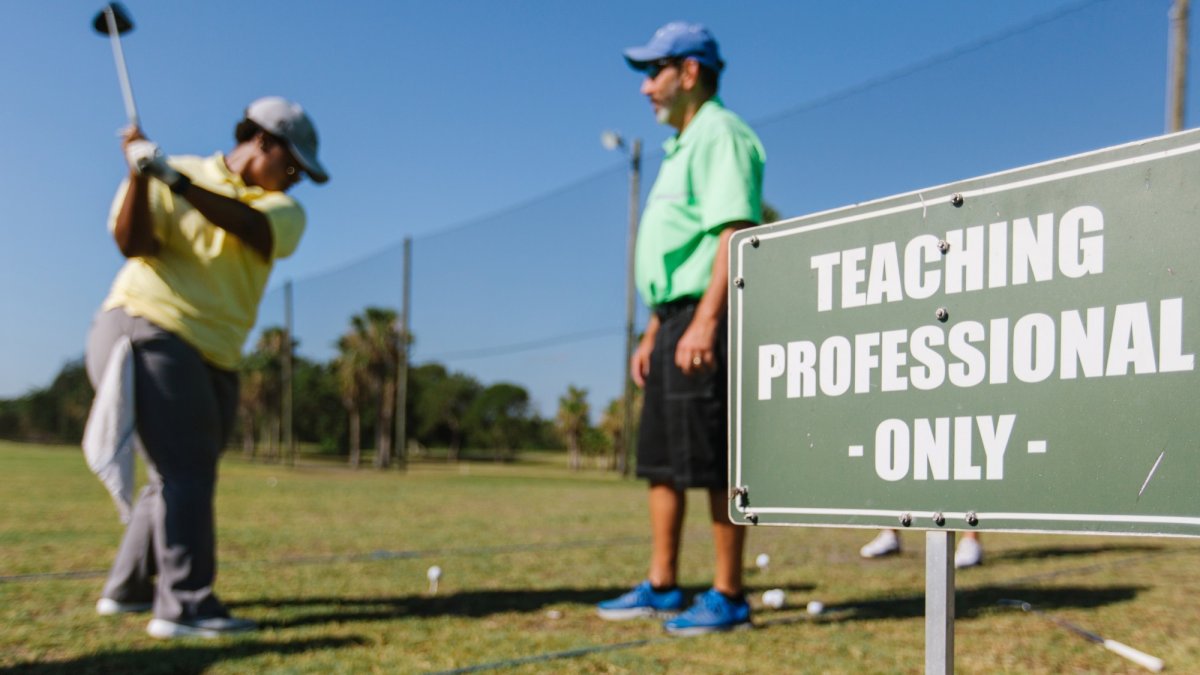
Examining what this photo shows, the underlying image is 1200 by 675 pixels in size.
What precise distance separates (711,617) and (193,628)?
4.88 ft

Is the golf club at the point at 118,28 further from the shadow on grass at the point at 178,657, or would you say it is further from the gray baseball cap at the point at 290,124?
the shadow on grass at the point at 178,657

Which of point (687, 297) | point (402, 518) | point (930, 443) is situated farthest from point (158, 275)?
point (402, 518)

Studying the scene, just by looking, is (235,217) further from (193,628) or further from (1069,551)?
(1069,551)

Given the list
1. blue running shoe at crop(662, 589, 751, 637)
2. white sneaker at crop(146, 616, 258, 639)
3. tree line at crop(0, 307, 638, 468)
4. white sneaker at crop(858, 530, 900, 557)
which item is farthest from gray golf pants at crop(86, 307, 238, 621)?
tree line at crop(0, 307, 638, 468)

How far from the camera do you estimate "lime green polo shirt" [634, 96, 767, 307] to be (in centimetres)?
275

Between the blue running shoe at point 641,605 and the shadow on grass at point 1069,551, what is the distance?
2442mm

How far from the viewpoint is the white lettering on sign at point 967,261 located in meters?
1.23

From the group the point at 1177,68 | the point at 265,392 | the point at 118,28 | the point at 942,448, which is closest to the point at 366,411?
the point at 265,392

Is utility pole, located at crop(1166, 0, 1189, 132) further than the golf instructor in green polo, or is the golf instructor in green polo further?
utility pole, located at crop(1166, 0, 1189, 132)

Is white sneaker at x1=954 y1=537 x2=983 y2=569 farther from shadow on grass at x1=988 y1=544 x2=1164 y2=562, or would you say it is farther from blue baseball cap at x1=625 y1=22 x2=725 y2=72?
blue baseball cap at x1=625 y1=22 x2=725 y2=72

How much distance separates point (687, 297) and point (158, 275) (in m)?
1.63

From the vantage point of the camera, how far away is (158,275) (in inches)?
112

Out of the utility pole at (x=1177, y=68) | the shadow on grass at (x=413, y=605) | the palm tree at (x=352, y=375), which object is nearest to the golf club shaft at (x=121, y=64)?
the shadow on grass at (x=413, y=605)

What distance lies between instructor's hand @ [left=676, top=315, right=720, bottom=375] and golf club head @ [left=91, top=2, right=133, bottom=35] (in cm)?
229
